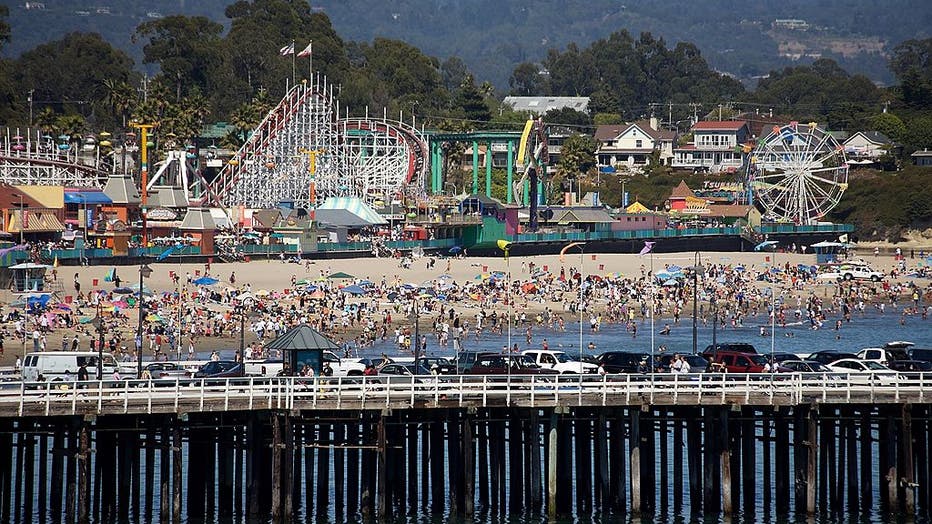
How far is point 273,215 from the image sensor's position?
112m

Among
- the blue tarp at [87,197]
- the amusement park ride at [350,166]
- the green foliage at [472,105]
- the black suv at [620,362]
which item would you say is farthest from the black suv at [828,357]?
the green foliage at [472,105]

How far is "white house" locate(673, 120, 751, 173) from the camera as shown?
181 meters

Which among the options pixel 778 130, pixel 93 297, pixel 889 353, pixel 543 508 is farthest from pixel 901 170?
pixel 543 508

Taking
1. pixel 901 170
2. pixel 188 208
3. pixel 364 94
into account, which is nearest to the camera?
pixel 188 208

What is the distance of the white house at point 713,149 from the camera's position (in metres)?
181

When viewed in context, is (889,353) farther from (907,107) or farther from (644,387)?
(907,107)

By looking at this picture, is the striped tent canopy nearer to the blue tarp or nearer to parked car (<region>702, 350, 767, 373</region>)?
the blue tarp

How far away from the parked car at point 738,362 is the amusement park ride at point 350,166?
227 feet

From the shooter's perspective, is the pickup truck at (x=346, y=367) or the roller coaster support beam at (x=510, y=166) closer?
the pickup truck at (x=346, y=367)

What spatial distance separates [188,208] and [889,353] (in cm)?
6452

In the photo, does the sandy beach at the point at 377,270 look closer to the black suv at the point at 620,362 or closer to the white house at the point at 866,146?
the black suv at the point at 620,362

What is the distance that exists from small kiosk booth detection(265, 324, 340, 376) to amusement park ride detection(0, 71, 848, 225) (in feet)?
235

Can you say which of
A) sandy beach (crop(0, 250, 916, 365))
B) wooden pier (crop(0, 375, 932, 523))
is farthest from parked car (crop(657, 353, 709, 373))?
sandy beach (crop(0, 250, 916, 365))

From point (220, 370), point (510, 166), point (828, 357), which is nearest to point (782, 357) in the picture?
point (828, 357)
